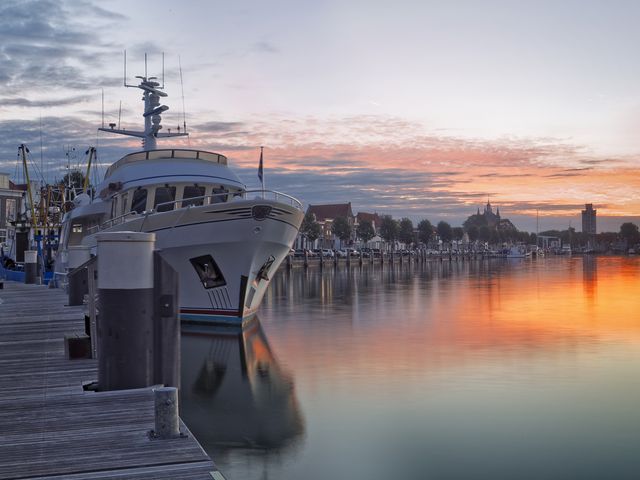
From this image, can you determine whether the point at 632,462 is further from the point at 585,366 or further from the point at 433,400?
the point at 585,366

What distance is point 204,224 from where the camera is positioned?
25.8m

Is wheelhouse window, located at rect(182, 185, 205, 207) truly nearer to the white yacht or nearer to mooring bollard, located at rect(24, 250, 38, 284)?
the white yacht

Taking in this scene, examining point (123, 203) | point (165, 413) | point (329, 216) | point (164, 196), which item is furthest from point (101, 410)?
point (329, 216)

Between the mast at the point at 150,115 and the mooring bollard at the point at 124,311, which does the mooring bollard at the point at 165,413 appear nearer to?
the mooring bollard at the point at 124,311

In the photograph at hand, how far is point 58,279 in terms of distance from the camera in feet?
125

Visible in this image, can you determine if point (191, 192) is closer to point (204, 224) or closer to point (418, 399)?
point (204, 224)

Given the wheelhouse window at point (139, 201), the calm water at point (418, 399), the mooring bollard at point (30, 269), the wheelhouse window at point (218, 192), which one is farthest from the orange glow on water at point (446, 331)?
the mooring bollard at point (30, 269)

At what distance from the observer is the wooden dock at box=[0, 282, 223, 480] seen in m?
6.84

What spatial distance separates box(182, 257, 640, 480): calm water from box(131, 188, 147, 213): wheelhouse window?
6.00 metres

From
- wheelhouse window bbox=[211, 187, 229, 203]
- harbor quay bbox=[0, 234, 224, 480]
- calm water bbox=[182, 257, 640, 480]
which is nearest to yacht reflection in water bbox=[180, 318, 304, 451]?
calm water bbox=[182, 257, 640, 480]

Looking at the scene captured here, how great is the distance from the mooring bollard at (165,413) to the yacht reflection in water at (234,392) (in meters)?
4.68

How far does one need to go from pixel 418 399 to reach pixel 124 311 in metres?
8.90

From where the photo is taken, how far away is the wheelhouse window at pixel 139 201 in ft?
93.8

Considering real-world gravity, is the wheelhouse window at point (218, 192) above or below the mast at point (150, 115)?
below
